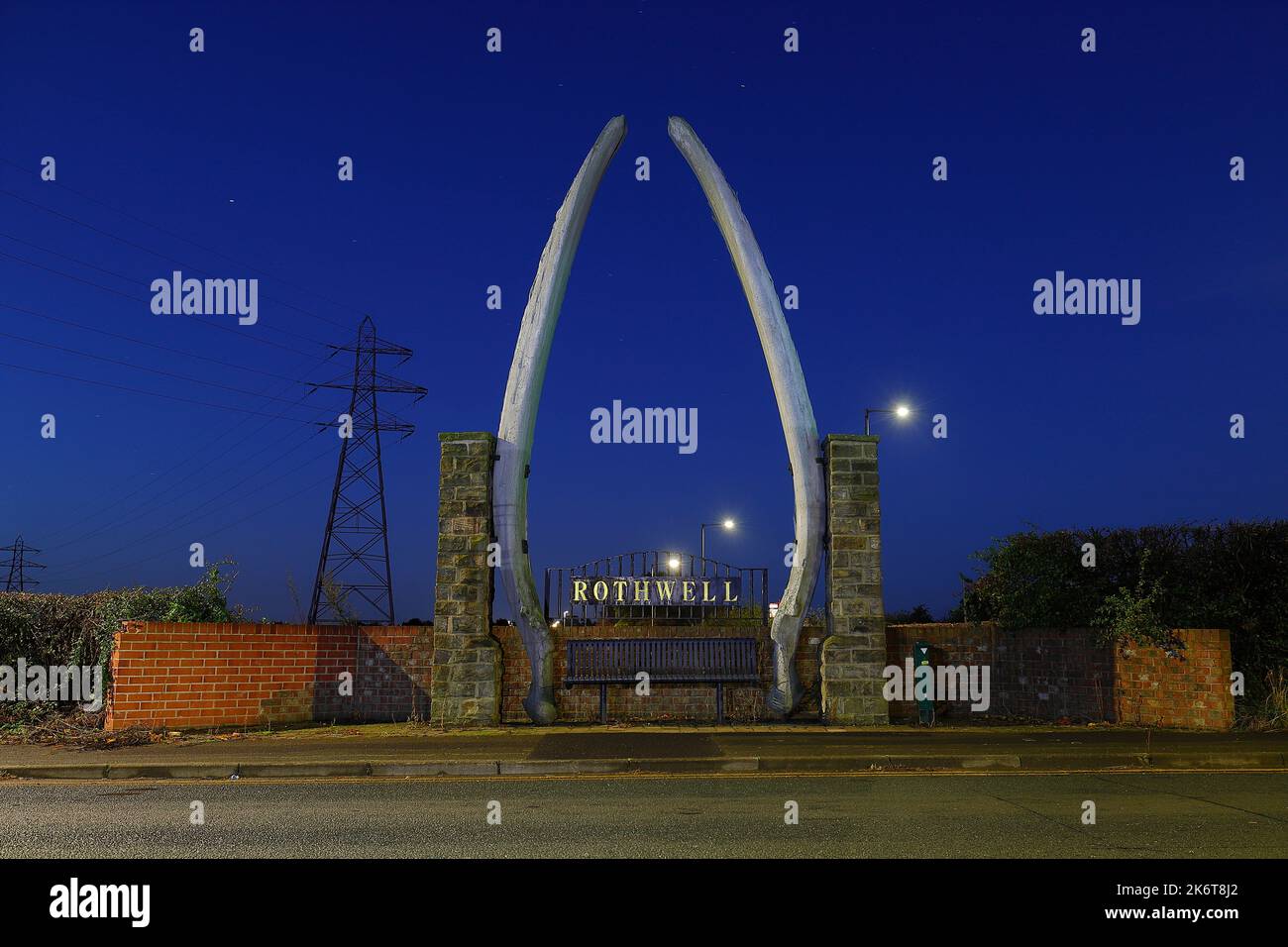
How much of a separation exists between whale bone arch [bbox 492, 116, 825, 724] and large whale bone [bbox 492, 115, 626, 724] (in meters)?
0.01

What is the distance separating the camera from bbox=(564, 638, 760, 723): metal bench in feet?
47.5

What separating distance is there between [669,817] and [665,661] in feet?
21.8

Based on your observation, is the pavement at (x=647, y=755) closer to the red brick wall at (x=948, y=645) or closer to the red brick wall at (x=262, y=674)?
the red brick wall at (x=262, y=674)

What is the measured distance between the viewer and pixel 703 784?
9797 mm

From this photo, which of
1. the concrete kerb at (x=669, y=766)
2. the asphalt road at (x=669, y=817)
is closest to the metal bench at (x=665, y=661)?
the concrete kerb at (x=669, y=766)

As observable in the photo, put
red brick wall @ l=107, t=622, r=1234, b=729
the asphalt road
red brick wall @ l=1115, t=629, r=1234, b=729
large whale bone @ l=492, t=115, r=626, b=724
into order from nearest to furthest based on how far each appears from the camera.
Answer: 1. the asphalt road
2. red brick wall @ l=1115, t=629, r=1234, b=729
3. red brick wall @ l=107, t=622, r=1234, b=729
4. large whale bone @ l=492, t=115, r=626, b=724

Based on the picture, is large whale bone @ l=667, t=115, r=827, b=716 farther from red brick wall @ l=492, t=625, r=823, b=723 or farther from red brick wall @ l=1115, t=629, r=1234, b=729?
red brick wall @ l=1115, t=629, r=1234, b=729

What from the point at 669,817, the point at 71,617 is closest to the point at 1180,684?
the point at 669,817

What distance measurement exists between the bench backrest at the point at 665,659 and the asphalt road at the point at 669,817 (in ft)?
14.0

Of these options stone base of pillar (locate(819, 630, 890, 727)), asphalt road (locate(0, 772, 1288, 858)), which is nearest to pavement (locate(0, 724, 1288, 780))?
asphalt road (locate(0, 772, 1288, 858))

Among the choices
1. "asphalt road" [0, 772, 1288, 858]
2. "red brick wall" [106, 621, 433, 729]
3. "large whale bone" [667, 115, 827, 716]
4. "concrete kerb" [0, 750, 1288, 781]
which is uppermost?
"large whale bone" [667, 115, 827, 716]
